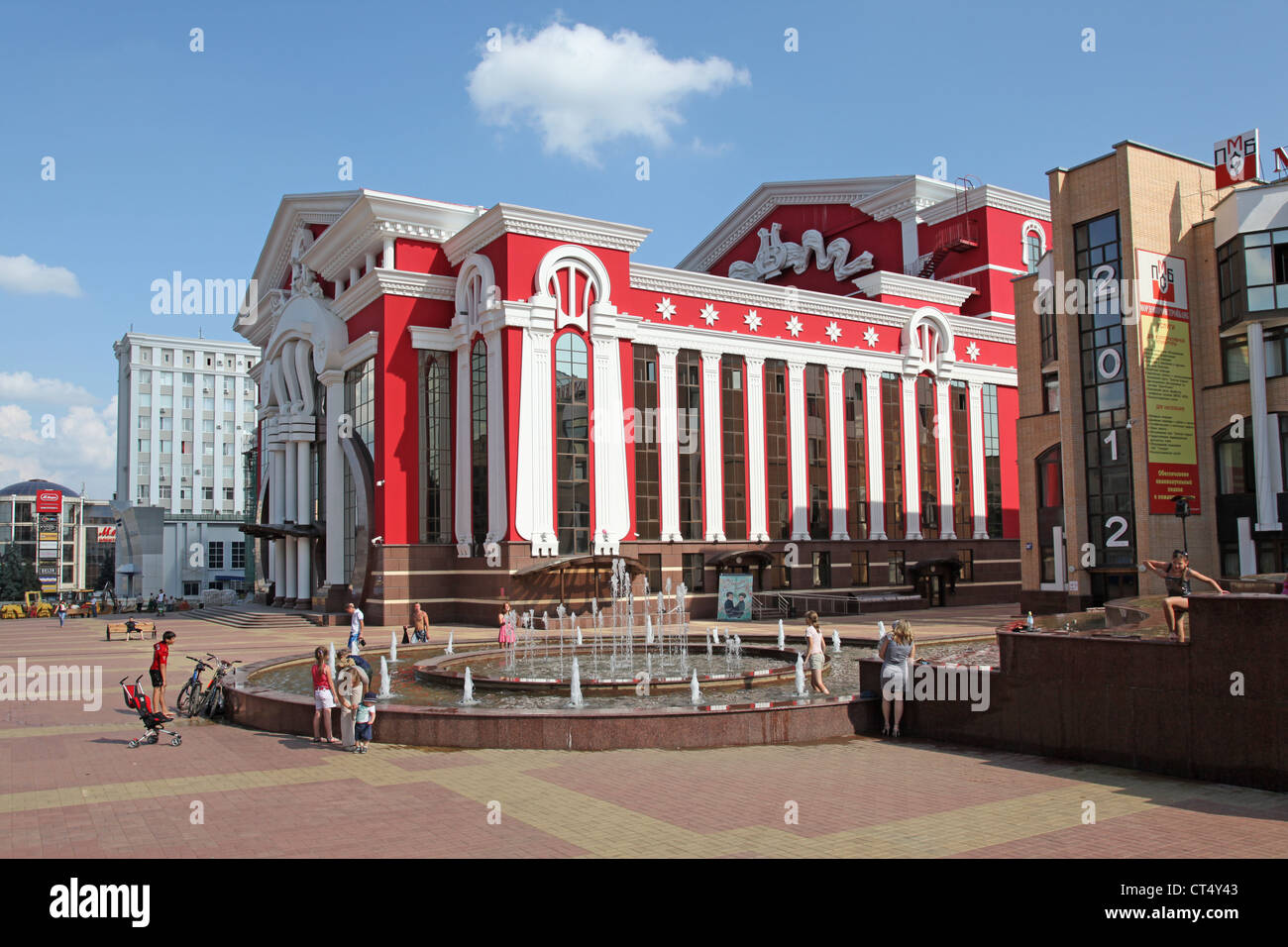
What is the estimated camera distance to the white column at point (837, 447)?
49188mm

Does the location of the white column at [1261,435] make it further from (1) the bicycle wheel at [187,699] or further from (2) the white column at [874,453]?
(1) the bicycle wheel at [187,699]

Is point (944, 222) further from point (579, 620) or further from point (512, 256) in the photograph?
point (579, 620)

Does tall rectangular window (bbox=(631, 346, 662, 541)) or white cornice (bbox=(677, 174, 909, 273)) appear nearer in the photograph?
tall rectangular window (bbox=(631, 346, 662, 541))

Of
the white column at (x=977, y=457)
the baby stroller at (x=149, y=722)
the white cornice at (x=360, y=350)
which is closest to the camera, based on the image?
the baby stroller at (x=149, y=722)

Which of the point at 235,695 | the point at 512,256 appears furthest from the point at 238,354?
the point at 235,695

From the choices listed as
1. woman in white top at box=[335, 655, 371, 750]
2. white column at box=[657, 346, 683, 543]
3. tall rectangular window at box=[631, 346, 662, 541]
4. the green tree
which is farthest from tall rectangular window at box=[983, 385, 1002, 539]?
the green tree

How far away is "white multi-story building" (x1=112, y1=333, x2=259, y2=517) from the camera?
113m

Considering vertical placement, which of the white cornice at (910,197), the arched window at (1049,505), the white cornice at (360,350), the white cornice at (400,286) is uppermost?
the white cornice at (910,197)

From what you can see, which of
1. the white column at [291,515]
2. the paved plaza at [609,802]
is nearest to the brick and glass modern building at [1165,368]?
the paved plaza at [609,802]

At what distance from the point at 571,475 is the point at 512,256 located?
9.05m

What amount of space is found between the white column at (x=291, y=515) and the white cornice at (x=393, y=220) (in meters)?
11.9

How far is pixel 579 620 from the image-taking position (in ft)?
126

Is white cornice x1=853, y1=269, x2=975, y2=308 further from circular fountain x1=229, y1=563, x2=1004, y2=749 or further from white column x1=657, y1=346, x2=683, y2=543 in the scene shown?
circular fountain x1=229, y1=563, x2=1004, y2=749

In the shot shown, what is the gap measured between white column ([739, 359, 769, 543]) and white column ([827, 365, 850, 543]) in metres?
4.02
